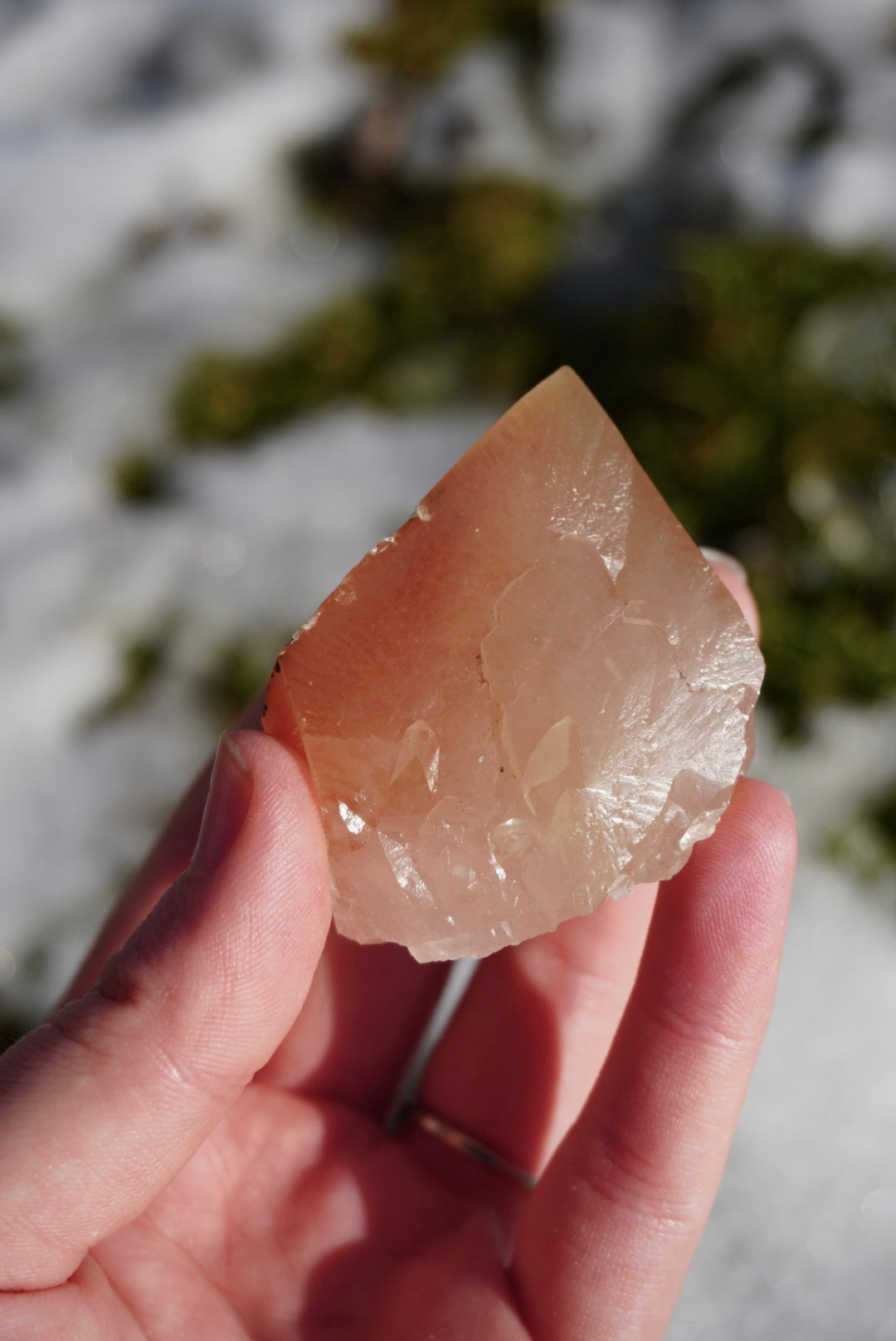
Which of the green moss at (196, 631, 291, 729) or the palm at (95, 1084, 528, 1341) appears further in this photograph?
the green moss at (196, 631, 291, 729)

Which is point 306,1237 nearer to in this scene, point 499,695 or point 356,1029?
point 356,1029

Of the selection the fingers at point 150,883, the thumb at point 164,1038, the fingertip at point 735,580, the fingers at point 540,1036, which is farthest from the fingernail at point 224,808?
the fingertip at point 735,580

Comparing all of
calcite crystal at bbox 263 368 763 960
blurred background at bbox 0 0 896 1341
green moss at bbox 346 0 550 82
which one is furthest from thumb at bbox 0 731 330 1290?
green moss at bbox 346 0 550 82

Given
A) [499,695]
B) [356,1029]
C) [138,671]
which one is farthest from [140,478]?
[499,695]

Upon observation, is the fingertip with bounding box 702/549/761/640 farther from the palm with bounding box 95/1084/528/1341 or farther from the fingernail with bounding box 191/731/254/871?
the palm with bounding box 95/1084/528/1341

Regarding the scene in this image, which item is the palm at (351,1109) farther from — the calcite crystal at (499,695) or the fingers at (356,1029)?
the calcite crystal at (499,695)

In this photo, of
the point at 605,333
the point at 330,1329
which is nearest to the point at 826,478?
the point at 605,333
